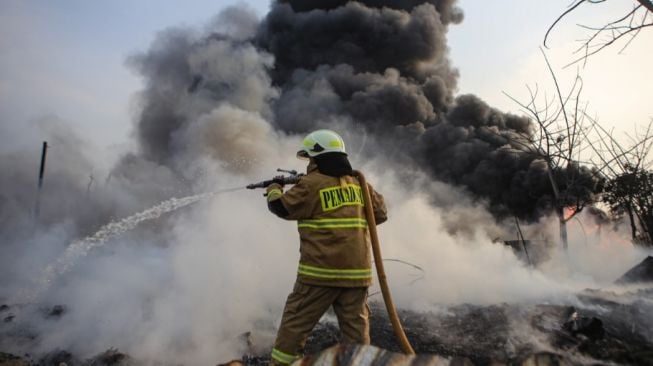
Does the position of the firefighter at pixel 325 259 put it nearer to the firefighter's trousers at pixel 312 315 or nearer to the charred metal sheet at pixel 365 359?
the firefighter's trousers at pixel 312 315

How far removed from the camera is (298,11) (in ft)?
120

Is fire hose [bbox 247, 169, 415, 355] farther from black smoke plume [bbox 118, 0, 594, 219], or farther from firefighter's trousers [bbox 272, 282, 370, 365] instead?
black smoke plume [bbox 118, 0, 594, 219]

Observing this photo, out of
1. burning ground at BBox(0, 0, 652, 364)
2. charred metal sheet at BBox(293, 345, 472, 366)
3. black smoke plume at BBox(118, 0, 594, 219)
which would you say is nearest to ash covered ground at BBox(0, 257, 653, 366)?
burning ground at BBox(0, 0, 652, 364)

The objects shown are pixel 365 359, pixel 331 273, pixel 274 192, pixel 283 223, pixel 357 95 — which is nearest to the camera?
pixel 365 359

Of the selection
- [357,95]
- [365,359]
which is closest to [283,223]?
[365,359]

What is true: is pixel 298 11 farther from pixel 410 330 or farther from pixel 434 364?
pixel 434 364

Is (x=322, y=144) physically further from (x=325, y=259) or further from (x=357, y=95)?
(x=357, y=95)

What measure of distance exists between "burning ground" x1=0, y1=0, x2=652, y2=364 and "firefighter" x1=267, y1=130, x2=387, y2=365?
5.07 ft

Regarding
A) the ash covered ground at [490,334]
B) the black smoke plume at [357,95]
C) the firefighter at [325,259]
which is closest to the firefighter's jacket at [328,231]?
the firefighter at [325,259]

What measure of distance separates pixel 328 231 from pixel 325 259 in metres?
0.18

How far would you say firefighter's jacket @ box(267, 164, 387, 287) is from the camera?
2.71 meters

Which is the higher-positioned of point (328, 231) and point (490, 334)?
point (328, 231)

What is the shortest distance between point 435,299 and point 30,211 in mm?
20716

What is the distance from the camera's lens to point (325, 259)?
2.70m
